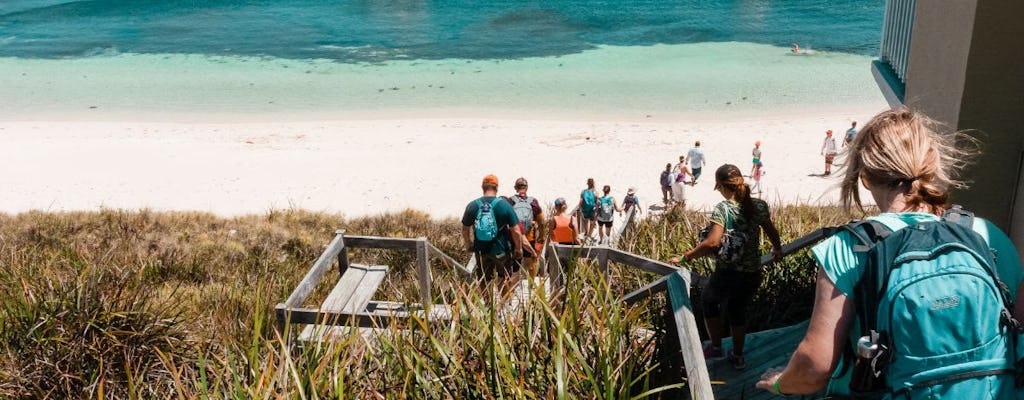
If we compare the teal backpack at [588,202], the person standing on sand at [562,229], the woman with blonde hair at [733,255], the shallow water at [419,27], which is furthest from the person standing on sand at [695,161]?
the shallow water at [419,27]

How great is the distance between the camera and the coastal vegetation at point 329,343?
3293 millimetres

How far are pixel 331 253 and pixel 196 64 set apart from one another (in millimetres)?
35473

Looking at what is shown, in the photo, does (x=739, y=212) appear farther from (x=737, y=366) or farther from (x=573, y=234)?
(x=573, y=234)

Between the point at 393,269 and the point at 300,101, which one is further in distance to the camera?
the point at 300,101

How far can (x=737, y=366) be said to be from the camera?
4574 millimetres

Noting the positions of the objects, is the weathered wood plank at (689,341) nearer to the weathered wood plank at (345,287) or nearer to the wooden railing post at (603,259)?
the wooden railing post at (603,259)

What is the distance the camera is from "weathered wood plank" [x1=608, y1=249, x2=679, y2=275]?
442cm

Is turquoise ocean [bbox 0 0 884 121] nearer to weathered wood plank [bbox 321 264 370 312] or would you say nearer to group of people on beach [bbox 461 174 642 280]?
group of people on beach [bbox 461 174 642 280]

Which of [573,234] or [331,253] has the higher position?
[331,253]

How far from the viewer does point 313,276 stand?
533cm

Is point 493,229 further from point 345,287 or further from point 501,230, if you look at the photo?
point 345,287

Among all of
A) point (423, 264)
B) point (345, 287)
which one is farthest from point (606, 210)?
point (345, 287)

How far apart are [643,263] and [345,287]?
7.45ft

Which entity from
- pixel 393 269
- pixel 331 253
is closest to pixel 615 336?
pixel 331 253
